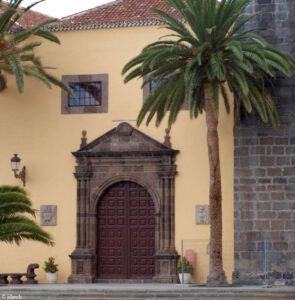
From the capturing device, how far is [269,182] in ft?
95.1

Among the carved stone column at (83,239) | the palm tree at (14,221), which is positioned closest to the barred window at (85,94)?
the carved stone column at (83,239)

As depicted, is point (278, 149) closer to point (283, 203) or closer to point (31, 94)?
point (283, 203)

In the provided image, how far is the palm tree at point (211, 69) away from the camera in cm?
2697

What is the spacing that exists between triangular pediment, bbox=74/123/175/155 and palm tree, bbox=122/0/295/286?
6.18 feet

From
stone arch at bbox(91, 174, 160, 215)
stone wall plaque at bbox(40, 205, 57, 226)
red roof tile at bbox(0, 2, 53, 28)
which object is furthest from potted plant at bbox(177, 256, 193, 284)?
red roof tile at bbox(0, 2, 53, 28)

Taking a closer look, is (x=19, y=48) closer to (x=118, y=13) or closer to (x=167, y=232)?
(x=118, y=13)

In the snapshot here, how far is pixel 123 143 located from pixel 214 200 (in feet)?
13.6

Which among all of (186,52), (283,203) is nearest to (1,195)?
(186,52)

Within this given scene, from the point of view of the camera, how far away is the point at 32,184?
102 ft

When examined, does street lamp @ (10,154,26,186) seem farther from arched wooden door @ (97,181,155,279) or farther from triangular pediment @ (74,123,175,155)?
arched wooden door @ (97,181,155,279)

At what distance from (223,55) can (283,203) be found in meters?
4.70

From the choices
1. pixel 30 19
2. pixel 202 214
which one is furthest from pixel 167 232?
pixel 30 19

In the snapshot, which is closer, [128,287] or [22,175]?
[128,287]

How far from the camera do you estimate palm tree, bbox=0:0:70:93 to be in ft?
94.4
